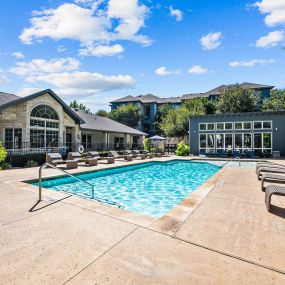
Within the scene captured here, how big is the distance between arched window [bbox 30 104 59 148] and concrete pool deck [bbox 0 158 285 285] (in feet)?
45.0

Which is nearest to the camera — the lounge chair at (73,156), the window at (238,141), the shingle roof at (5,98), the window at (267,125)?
the lounge chair at (73,156)

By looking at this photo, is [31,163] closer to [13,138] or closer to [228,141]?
[13,138]

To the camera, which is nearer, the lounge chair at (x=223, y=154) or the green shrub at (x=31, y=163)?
the green shrub at (x=31, y=163)

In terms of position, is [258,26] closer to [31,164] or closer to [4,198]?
[4,198]

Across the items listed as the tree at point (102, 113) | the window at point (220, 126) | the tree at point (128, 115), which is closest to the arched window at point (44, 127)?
the window at point (220, 126)

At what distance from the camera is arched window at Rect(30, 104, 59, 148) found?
17.5 m

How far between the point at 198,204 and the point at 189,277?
317cm

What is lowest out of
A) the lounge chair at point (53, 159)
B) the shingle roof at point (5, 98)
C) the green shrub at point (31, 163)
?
the green shrub at point (31, 163)

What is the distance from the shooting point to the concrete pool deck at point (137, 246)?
2.58 m

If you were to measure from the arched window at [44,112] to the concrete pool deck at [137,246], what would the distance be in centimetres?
1403

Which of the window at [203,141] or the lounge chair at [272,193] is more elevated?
the window at [203,141]

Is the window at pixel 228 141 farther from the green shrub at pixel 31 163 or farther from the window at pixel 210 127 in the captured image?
the green shrub at pixel 31 163

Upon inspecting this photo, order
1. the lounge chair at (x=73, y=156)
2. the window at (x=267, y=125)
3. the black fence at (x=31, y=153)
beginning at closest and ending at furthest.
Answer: the black fence at (x=31, y=153) < the lounge chair at (x=73, y=156) < the window at (x=267, y=125)

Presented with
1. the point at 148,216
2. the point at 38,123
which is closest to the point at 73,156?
the point at 38,123
